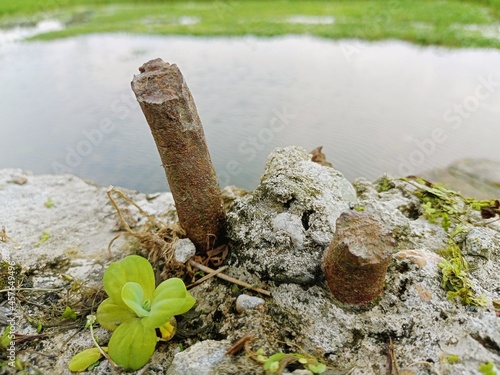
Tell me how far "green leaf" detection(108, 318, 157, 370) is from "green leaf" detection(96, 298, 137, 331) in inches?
4.2

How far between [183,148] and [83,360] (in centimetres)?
95

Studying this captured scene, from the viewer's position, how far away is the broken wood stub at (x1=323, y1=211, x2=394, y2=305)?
1470 mm

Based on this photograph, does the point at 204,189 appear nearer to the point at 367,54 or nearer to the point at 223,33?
the point at 367,54

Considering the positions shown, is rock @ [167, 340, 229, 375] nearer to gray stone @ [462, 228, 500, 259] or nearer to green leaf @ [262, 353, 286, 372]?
green leaf @ [262, 353, 286, 372]

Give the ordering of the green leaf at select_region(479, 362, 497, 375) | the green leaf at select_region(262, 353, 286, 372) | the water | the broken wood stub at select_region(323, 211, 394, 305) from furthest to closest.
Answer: the water → the broken wood stub at select_region(323, 211, 394, 305) → the green leaf at select_region(262, 353, 286, 372) → the green leaf at select_region(479, 362, 497, 375)

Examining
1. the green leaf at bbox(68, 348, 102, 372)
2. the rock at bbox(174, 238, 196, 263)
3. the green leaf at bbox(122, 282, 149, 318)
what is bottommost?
the green leaf at bbox(68, 348, 102, 372)

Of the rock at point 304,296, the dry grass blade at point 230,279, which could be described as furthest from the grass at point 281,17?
the dry grass blade at point 230,279

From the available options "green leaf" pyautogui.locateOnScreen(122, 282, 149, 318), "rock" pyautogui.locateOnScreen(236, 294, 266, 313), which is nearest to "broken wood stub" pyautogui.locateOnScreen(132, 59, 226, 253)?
"rock" pyautogui.locateOnScreen(236, 294, 266, 313)

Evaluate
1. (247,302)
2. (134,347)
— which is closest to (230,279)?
(247,302)

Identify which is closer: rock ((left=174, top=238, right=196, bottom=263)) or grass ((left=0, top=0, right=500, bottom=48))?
rock ((left=174, top=238, right=196, bottom=263))

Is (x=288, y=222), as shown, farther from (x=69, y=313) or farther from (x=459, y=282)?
(x=69, y=313)

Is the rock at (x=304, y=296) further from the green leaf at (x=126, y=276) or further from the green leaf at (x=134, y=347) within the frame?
the green leaf at (x=126, y=276)

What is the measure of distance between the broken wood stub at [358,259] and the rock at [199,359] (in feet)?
1.65

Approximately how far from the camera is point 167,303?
1.52 m
